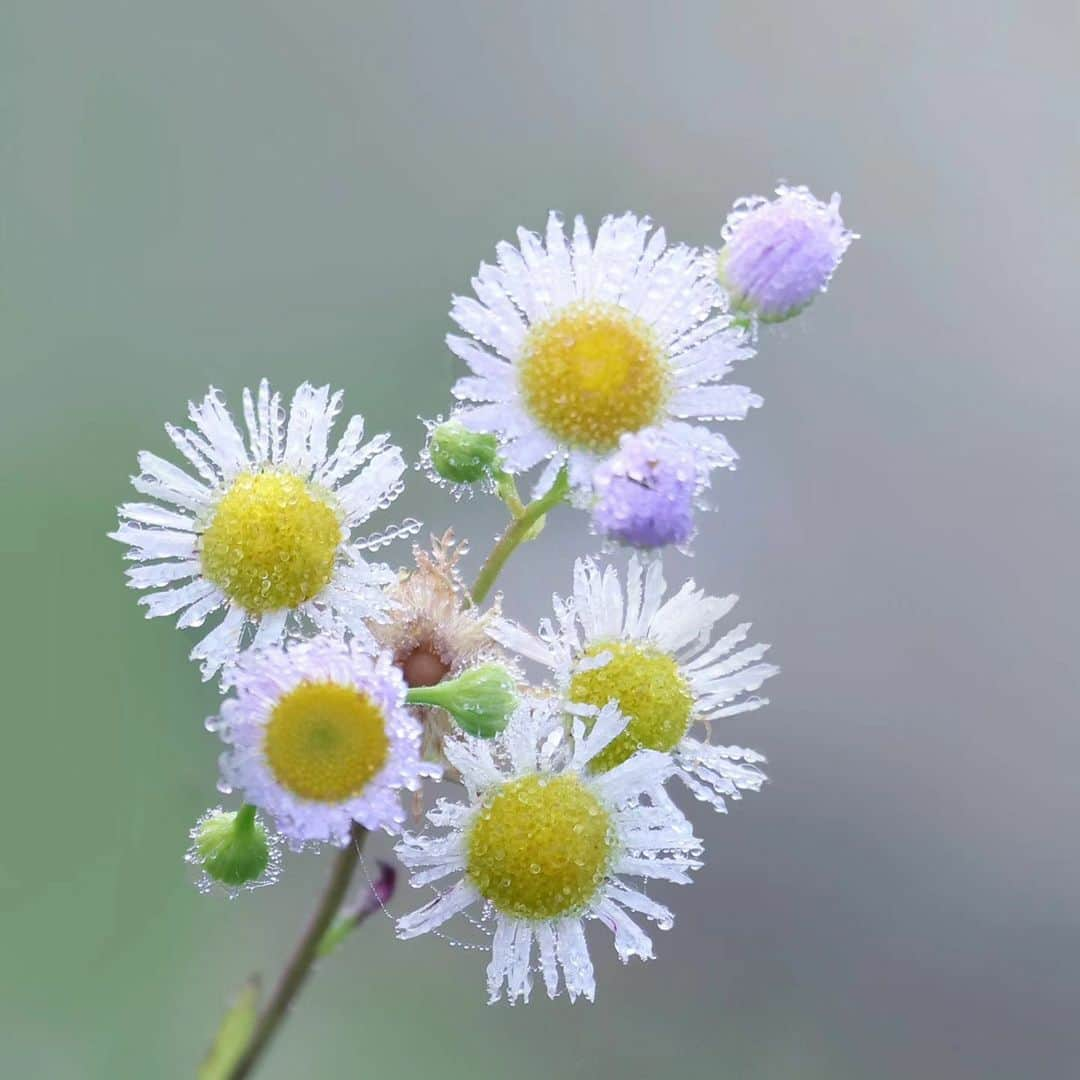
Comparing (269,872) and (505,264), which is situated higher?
(505,264)

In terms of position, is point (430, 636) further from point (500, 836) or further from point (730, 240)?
point (730, 240)

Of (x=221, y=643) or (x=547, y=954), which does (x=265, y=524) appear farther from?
(x=547, y=954)

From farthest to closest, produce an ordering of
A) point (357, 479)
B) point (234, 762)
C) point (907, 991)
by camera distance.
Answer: point (907, 991) → point (357, 479) → point (234, 762)

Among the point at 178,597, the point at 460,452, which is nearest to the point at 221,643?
the point at 178,597

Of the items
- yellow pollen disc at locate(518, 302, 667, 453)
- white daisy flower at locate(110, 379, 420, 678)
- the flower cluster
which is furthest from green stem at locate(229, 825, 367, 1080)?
yellow pollen disc at locate(518, 302, 667, 453)

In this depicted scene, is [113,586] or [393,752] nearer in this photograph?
[393,752]

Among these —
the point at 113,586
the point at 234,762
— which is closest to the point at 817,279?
the point at 234,762

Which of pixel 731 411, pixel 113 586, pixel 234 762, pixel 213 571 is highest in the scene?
pixel 113 586
